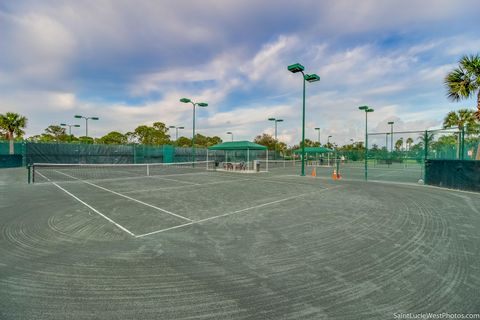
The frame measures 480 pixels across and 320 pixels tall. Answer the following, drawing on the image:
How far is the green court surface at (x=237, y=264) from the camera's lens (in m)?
2.68

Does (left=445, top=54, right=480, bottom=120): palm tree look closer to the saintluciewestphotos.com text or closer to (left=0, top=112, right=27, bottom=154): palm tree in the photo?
the saintluciewestphotos.com text

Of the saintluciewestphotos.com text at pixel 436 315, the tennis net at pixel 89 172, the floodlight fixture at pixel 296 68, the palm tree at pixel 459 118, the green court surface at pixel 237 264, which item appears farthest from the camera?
the palm tree at pixel 459 118

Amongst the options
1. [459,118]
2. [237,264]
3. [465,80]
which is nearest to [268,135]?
[459,118]

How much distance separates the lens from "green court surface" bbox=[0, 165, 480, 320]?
2678 mm

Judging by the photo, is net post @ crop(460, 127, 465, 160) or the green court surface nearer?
the green court surface

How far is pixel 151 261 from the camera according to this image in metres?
3.84

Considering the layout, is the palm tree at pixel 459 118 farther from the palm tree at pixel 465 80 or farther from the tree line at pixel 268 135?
the palm tree at pixel 465 80

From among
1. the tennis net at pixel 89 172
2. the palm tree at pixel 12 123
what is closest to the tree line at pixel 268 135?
the palm tree at pixel 12 123

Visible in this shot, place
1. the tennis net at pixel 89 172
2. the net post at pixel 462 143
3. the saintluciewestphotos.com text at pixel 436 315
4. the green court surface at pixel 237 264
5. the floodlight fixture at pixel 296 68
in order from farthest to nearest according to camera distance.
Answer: the tennis net at pixel 89 172 → the floodlight fixture at pixel 296 68 → the net post at pixel 462 143 → the green court surface at pixel 237 264 → the saintluciewestphotos.com text at pixel 436 315

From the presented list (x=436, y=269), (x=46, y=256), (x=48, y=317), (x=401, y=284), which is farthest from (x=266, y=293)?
(x=46, y=256)

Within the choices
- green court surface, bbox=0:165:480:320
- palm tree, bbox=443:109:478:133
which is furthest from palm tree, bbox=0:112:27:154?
palm tree, bbox=443:109:478:133

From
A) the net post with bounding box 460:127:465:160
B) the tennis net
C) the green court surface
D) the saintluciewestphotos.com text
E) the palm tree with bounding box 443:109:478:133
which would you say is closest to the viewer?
the saintluciewestphotos.com text

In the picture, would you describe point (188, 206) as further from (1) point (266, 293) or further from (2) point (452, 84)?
(2) point (452, 84)

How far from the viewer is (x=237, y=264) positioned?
3732 millimetres
